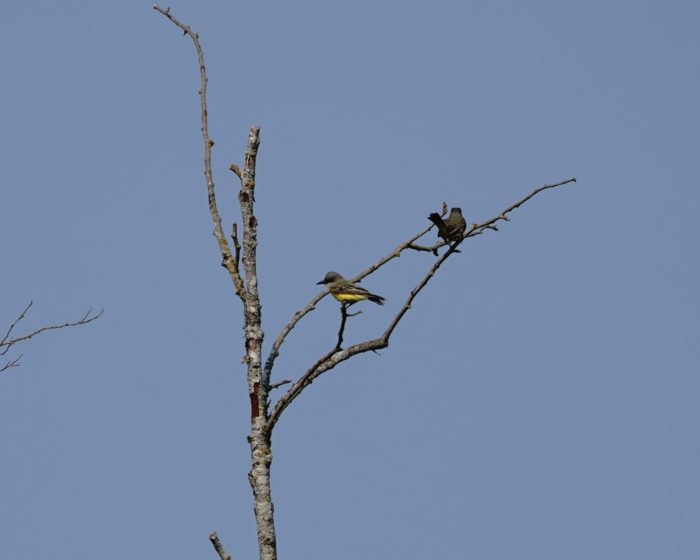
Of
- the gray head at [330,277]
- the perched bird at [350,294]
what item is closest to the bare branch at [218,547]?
the perched bird at [350,294]

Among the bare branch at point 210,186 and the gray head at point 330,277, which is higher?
the gray head at point 330,277

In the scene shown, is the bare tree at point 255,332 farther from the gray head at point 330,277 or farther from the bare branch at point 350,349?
the gray head at point 330,277

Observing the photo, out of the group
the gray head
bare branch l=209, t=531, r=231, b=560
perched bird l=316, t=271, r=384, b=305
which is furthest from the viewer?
the gray head

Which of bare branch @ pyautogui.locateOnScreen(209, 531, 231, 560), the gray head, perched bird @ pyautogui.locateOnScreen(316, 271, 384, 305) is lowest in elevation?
bare branch @ pyautogui.locateOnScreen(209, 531, 231, 560)

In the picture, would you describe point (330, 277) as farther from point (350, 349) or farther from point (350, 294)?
point (350, 349)

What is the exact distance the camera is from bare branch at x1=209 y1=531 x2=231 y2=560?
520 cm

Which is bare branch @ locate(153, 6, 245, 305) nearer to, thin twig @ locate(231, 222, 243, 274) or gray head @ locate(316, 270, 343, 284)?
thin twig @ locate(231, 222, 243, 274)

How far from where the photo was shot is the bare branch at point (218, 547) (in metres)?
5.20

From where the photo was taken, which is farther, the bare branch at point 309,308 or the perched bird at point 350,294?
the perched bird at point 350,294

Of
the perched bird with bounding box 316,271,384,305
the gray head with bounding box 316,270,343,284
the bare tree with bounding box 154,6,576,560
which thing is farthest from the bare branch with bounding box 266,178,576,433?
the gray head with bounding box 316,270,343,284

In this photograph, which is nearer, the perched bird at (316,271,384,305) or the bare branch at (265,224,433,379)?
the bare branch at (265,224,433,379)

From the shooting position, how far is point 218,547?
5215 mm

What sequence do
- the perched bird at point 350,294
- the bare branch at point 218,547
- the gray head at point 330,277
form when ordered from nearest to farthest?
the bare branch at point 218,547, the perched bird at point 350,294, the gray head at point 330,277

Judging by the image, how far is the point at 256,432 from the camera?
5801 millimetres
